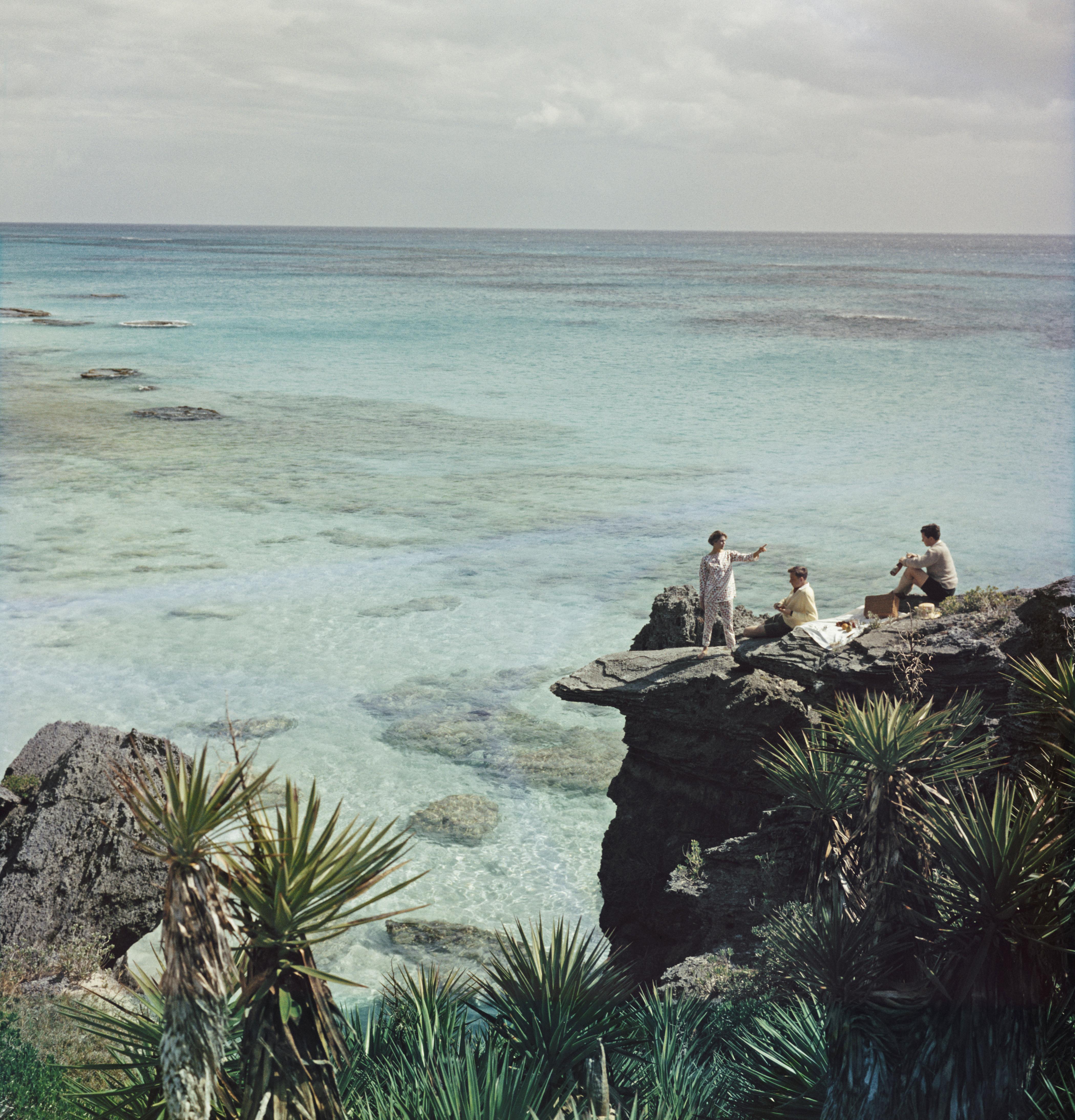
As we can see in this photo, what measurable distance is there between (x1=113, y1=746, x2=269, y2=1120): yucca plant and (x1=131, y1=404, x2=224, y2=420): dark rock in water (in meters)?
42.3

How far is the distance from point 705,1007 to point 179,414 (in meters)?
41.6

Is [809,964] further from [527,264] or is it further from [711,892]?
[527,264]

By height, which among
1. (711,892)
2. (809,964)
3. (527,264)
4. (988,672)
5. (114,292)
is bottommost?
(711,892)

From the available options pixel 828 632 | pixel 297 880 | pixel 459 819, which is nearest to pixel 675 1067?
pixel 297 880

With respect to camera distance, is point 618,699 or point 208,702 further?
point 208,702

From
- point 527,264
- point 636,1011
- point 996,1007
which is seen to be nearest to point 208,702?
point 636,1011

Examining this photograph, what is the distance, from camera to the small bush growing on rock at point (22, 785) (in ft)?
45.0

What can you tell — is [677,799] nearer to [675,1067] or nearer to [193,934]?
[675,1067]

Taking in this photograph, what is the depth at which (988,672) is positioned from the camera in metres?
11.6

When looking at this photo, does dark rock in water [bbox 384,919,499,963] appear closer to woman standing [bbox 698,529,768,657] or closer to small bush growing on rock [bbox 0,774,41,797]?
woman standing [bbox 698,529,768,657]

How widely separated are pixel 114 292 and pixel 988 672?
327 feet

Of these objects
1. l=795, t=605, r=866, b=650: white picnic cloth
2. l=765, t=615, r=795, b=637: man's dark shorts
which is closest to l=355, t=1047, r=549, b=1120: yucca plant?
l=795, t=605, r=866, b=650: white picnic cloth

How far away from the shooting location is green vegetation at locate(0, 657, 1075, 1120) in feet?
18.9

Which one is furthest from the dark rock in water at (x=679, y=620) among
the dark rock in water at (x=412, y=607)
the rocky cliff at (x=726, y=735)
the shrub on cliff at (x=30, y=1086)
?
the dark rock in water at (x=412, y=607)
